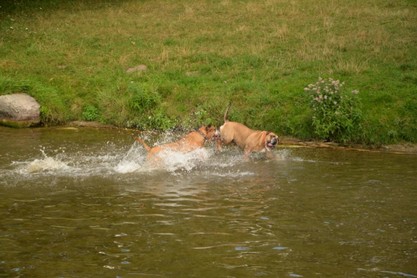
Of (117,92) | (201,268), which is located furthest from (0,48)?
(201,268)

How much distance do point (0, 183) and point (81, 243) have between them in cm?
393

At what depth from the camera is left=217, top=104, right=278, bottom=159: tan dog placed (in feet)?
46.4

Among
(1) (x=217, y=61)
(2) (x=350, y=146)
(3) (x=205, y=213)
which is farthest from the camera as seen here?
(1) (x=217, y=61)

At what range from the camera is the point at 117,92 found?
19.3m

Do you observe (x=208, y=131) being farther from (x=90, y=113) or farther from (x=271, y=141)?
(x=90, y=113)

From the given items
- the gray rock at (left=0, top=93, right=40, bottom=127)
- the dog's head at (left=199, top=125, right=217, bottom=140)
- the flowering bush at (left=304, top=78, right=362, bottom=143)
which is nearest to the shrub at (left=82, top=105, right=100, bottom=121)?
the gray rock at (left=0, top=93, right=40, bottom=127)

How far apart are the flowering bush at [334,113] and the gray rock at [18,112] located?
7.49 m

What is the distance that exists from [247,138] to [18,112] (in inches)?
281

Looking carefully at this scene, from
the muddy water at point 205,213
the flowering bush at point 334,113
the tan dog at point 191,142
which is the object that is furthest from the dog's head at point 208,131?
the flowering bush at point 334,113

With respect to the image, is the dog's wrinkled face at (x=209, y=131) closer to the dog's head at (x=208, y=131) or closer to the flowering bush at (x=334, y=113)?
the dog's head at (x=208, y=131)

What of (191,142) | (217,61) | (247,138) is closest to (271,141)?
(247,138)

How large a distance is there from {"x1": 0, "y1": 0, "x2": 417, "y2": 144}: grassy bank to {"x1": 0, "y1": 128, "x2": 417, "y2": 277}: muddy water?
7.86 ft

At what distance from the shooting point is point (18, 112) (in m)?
18.3

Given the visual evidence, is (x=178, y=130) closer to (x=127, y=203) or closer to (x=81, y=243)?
(x=127, y=203)
